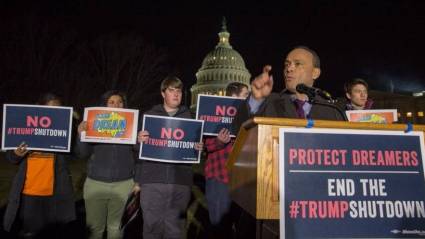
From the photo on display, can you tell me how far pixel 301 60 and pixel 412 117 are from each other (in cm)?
6404

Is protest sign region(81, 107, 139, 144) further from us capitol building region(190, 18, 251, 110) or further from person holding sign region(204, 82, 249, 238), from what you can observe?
us capitol building region(190, 18, 251, 110)

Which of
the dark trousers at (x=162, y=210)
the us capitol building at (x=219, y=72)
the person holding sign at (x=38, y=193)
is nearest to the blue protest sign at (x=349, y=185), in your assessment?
the dark trousers at (x=162, y=210)

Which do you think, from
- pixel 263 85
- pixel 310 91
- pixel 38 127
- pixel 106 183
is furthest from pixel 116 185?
pixel 310 91

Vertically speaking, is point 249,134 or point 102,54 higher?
point 102,54

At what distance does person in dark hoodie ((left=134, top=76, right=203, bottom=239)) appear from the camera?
3984mm

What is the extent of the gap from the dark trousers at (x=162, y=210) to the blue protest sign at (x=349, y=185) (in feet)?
7.96

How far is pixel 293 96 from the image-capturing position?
9.54 ft

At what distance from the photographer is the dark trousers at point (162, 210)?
3969 mm

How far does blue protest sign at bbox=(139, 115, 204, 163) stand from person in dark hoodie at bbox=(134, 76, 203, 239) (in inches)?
3.7

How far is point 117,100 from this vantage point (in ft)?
15.4

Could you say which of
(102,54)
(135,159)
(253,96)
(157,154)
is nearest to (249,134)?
(253,96)

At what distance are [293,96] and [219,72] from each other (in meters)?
85.0

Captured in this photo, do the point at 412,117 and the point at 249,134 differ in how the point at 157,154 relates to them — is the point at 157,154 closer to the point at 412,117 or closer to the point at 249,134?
the point at 249,134

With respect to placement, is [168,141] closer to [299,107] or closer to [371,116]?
[299,107]
